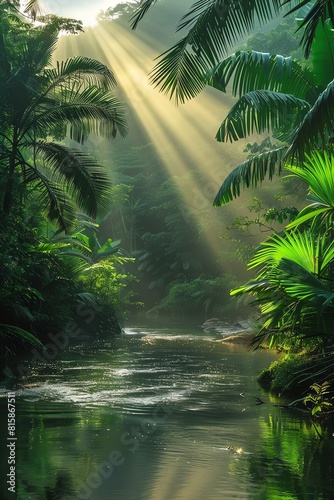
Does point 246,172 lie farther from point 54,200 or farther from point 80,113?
point 80,113

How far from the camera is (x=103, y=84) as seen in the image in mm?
18688

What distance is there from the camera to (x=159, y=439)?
26.8 feet

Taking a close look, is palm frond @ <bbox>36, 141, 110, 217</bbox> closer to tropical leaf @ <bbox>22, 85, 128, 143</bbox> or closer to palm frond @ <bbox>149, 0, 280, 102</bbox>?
tropical leaf @ <bbox>22, 85, 128, 143</bbox>

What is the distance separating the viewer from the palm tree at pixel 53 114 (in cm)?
1705

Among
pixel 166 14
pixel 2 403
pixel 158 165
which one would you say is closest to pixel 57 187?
pixel 2 403

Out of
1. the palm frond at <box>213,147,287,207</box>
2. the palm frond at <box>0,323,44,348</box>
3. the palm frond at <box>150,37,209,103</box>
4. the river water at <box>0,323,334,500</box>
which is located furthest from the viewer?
the palm frond at <box>213,147,287,207</box>

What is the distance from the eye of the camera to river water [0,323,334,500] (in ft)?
20.4

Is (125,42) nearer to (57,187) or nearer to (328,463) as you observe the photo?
(57,187)

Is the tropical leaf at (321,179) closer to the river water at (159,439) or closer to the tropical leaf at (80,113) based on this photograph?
the river water at (159,439)

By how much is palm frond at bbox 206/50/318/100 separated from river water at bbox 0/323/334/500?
17.0 ft

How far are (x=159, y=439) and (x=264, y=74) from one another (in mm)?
8210

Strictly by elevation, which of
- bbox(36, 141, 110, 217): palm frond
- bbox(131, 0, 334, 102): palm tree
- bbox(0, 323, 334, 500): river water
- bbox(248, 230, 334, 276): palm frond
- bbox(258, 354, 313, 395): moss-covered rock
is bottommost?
bbox(0, 323, 334, 500): river water

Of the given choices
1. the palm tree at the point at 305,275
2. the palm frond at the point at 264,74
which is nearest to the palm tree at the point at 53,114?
the palm frond at the point at 264,74

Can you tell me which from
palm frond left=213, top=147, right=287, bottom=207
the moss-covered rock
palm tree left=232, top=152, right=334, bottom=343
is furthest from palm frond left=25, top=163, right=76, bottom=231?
palm tree left=232, top=152, right=334, bottom=343
